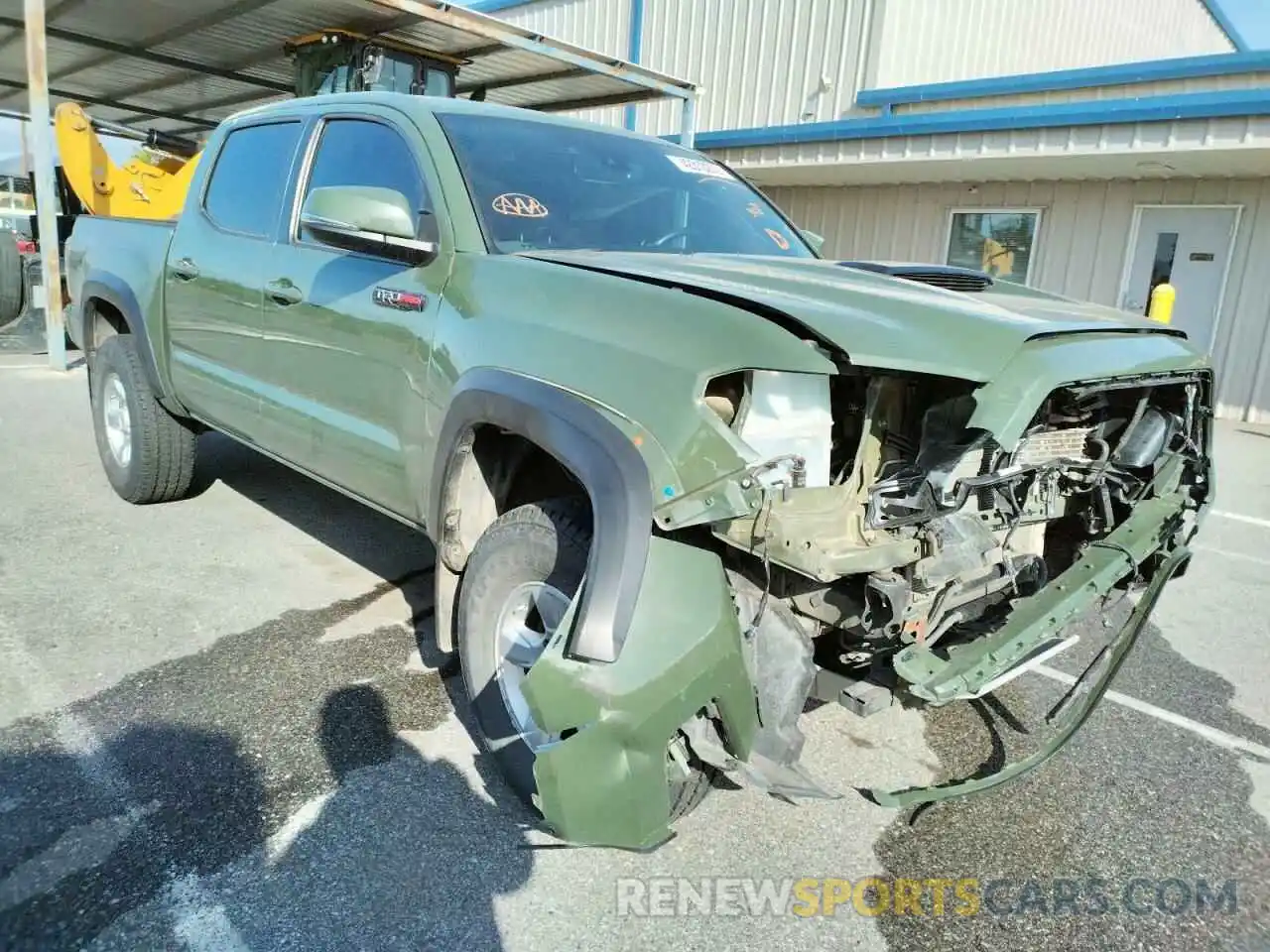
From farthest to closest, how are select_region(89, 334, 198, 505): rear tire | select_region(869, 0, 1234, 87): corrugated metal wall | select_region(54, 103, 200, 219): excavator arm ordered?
select_region(869, 0, 1234, 87): corrugated metal wall < select_region(54, 103, 200, 219): excavator arm < select_region(89, 334, 198, 505): rear tire

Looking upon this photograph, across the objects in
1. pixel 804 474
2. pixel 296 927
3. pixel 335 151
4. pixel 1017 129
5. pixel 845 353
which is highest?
pixel 1017 129

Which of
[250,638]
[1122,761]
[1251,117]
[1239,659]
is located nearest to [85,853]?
[250,638]

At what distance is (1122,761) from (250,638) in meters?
3.20

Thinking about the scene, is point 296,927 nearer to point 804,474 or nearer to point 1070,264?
point 804,474

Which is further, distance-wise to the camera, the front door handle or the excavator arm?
the excavator arm

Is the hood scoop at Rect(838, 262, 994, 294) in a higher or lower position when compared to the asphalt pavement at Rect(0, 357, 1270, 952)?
higher

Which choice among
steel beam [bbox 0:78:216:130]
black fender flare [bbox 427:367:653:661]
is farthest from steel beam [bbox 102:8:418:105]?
black fender flare [bbox 427:367:653:661]

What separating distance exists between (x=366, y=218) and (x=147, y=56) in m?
11.3

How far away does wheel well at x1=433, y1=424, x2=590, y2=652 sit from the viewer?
279 cm

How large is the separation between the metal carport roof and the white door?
548cm

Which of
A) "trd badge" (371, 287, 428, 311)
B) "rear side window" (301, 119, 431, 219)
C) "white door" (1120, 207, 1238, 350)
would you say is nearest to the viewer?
"trd badge" (371, 287, 428, 311)

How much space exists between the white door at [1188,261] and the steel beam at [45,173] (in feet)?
37.3

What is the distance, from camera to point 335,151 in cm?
361

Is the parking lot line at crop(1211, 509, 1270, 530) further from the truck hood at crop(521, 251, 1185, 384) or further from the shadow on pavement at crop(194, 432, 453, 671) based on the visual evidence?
the shadow on pavement at crop(194, 432, 453, 671)
